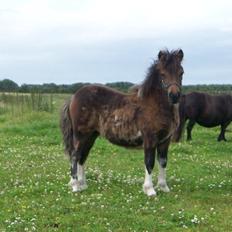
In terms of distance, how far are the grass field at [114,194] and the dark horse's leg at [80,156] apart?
10.8 inches

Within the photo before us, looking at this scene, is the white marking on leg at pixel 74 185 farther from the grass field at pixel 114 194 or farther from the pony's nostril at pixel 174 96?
the pony's nostril at pixel 174 96

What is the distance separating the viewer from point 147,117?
35.0 ft

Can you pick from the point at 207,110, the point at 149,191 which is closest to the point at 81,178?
the point at 149,191

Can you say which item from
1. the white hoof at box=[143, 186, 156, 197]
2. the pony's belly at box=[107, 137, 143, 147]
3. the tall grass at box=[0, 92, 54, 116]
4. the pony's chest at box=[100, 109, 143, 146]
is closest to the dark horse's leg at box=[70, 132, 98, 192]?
the pony's chest at box=[100, 109, 143, 146]

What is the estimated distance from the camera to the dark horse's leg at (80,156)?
11.2 meters

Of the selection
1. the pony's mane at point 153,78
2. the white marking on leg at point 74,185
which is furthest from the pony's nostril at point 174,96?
the white marking on leg at point 74,185

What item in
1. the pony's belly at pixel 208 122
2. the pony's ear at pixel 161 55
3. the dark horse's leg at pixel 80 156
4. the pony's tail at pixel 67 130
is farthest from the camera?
the pony's belly at pixel 208 122

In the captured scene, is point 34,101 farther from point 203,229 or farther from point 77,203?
point 203,229

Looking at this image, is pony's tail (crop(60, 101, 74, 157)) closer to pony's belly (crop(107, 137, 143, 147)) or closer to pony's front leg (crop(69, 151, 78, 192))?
pony's front leg (crop(69, 151, 78, 192))

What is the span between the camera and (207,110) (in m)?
21.7

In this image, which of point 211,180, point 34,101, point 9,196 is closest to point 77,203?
point 9,196

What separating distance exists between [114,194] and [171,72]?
8.74 ft

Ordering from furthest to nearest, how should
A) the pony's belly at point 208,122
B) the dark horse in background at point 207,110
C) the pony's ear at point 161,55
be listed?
the pony's belly at point 208,122
the dark horse in background at point 207,110
the pony's ear at point 161,55

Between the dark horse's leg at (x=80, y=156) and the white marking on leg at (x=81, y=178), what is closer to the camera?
the white marking on leg at (x=81, y=178)
